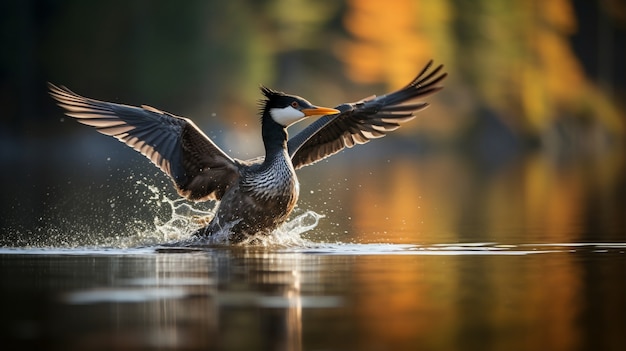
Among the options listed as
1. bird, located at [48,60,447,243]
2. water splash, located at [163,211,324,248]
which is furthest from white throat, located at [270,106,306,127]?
water splash, located at [163,211,324,248]

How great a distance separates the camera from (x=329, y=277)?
959cm

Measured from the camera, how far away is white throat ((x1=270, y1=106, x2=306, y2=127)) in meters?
13.2

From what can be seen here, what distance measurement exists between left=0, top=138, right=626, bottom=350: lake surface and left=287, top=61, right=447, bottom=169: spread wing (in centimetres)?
88

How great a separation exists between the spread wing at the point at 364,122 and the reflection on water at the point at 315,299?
3143 millimetres

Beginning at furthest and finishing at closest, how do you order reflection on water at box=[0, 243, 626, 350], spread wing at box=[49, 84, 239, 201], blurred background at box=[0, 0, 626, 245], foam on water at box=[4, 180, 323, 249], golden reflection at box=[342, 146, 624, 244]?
1. blurred background at box=[0, 0, 626, 245]
2. golden reflection at box=[342, 146, 624, 244]
3. spread wing at box=[49, 84, 239, 201]
4. foam on water at box=[4, 180, 323, 249]
5. reflection on water at box=[0, 243, 626, 350]

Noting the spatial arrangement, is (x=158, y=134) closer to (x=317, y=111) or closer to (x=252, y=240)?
(x=252, y=240)

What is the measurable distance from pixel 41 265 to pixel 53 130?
114 feet

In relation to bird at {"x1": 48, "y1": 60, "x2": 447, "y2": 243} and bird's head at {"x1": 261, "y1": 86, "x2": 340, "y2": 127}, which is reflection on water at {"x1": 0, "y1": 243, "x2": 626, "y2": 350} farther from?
bird's head at {"x1": 261, "y1": 86, "x2": 340, "y2": 127}

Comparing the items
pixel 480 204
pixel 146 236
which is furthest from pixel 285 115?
pixel 480 204

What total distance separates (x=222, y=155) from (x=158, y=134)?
0.67 m

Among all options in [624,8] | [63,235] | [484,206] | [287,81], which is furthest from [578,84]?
[63,235]

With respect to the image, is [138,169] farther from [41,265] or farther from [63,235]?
[41,265]

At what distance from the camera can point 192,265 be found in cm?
1052

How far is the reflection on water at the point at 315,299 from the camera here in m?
6.76
